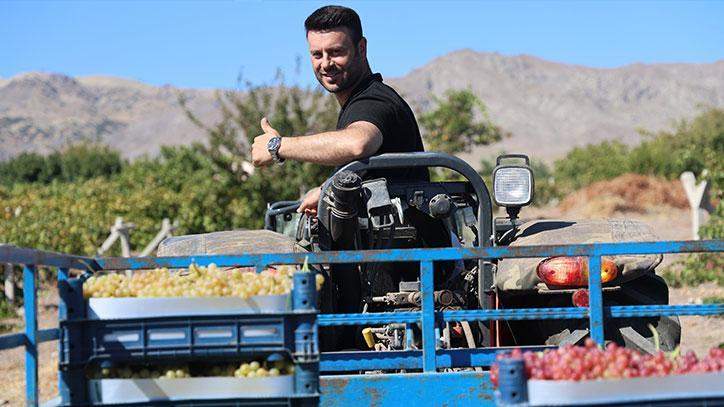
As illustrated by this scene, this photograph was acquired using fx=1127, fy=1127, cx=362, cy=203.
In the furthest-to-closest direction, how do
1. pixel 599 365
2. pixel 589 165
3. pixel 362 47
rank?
pixel 589 165
pixel 362 47
pixel 599 365

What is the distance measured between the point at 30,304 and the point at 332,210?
1412mm

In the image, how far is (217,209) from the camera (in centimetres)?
1836

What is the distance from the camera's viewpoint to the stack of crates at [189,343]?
11.1ft

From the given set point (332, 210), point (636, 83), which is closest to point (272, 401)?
point (332, 210)

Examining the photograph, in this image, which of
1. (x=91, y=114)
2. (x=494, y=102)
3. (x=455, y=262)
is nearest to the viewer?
(x=455, y=262)

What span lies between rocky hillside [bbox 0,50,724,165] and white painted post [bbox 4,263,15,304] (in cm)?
11174

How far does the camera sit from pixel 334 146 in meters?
4.82

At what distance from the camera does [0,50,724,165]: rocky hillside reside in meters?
147

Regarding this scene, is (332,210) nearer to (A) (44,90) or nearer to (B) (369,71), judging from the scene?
(B) (369,71)

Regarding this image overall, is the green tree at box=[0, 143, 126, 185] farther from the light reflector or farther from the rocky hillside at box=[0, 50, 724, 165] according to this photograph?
the rocky hillside at box=[0, 50, 724, 165]

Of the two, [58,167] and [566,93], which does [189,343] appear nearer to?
[58,167]

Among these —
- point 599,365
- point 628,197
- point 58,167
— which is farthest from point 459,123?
point 599,365

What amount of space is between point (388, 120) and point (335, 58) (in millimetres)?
534

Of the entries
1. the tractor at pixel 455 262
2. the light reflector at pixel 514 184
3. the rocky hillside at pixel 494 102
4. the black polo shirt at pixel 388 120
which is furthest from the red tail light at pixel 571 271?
the rocky hillside at pixel 494 102
